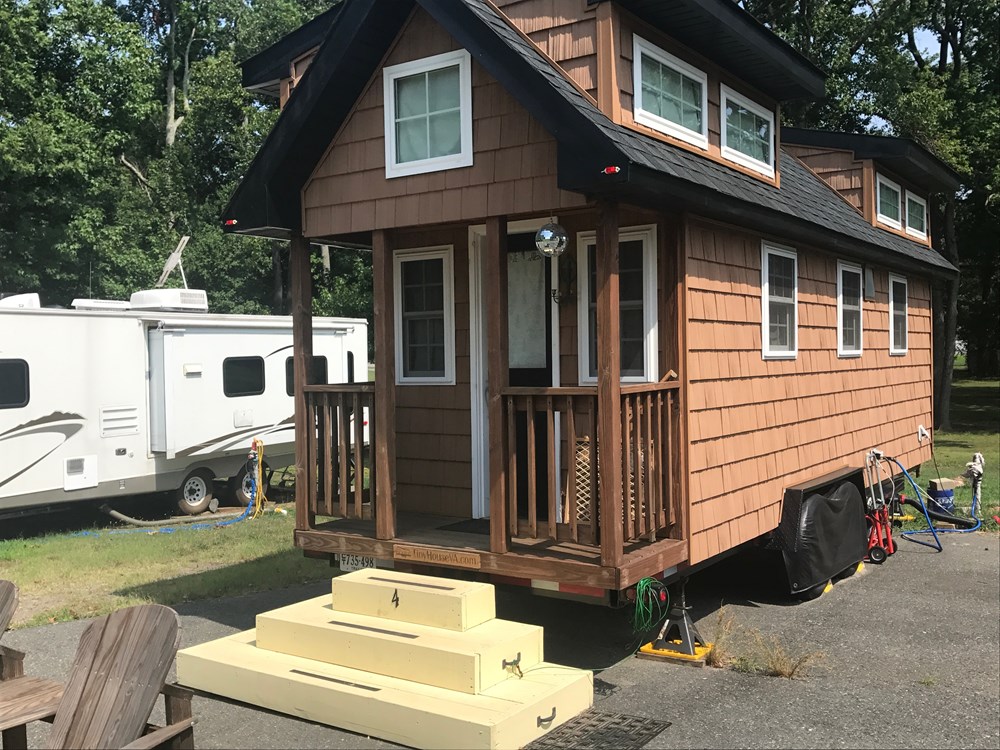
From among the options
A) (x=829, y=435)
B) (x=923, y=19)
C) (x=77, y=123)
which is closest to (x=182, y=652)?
(x=829, y=435)

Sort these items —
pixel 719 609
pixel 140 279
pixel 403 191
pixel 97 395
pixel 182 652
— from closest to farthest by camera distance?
pixel 182 652, pixel 403 191, pixel 719 609, pixel 97 395, pixel 140 279

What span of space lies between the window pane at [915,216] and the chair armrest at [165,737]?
1212 cm

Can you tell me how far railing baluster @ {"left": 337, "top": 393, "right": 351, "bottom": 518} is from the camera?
21.6 feet

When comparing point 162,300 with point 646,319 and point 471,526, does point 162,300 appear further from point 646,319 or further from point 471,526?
point 646,319

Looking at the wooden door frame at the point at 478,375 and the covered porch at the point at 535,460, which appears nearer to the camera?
the covered porch at the point at 535,460

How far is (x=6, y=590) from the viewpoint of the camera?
448 centimetres

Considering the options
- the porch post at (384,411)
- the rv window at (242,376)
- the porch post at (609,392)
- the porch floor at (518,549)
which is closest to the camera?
the porch post at (609,392)

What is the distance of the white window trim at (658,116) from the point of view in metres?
6.17

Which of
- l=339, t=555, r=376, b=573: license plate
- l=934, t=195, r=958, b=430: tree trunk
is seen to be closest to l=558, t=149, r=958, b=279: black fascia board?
l=339, t=555, r=376, b=573: license plate

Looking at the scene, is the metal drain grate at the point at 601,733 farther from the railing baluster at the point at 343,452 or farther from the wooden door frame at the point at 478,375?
the wooden door frame at the point at 478,375

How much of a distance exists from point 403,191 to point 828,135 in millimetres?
7397

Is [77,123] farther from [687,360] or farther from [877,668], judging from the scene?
[877,668]

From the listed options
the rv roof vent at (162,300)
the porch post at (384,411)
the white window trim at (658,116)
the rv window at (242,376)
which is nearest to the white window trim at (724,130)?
the white window trim at (658,116)

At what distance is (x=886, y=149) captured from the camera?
11.3 meters
